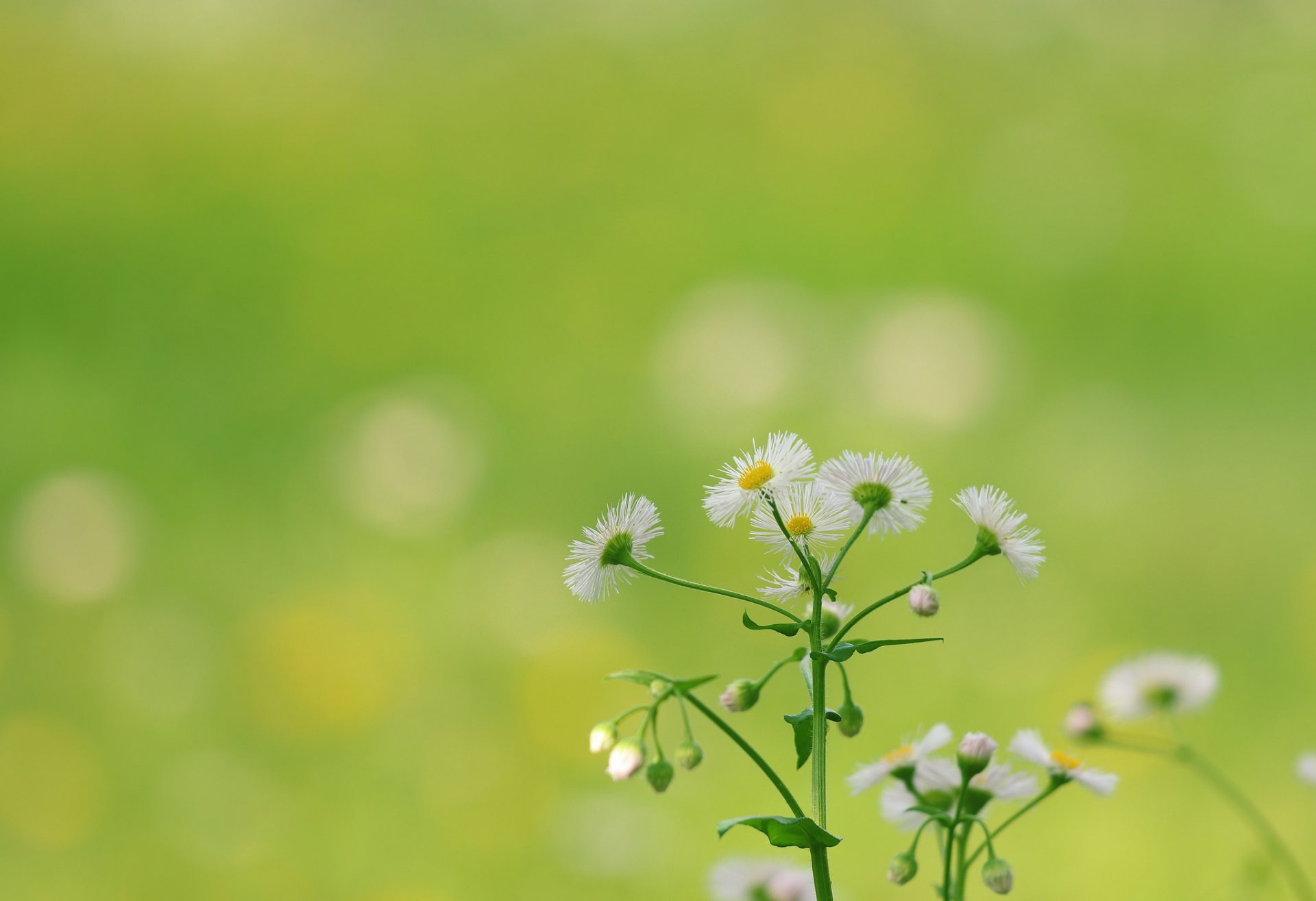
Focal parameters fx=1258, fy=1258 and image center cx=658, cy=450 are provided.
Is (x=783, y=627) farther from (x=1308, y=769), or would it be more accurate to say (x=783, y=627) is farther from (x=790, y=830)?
(x=1308, y=769)

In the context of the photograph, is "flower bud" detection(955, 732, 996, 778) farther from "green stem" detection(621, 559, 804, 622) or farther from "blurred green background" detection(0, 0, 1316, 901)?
"blurred green background" detection(0, 0, 1316, 901)

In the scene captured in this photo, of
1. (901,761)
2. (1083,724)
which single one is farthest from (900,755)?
(1083,724)

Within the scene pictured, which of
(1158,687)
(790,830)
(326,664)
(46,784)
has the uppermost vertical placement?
(326,664)

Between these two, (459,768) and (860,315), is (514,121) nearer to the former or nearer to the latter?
(860,315)

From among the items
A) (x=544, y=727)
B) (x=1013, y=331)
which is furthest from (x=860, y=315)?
(x=544, y=727)

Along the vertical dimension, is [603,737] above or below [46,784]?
below

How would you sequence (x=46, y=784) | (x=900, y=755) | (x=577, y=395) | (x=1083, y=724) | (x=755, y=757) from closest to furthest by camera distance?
(x=755, y=757), (x=900, y=755), (x=1083, y=724), (x=46, y=784), (x=577, y=395)

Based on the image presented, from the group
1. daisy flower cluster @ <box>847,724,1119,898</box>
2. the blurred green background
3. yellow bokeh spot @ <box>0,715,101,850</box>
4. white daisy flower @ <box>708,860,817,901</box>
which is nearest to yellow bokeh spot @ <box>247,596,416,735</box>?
the blurred green background
